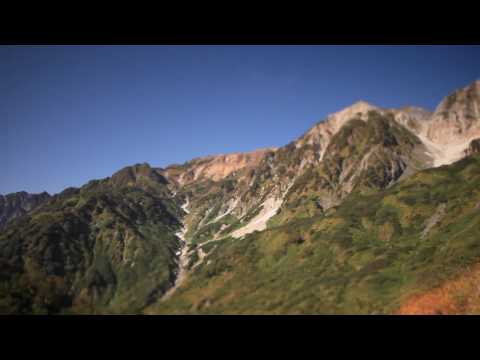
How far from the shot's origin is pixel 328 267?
15962cm

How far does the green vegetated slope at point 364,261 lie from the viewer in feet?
377

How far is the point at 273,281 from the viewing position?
166 m

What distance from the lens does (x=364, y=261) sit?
149 metres

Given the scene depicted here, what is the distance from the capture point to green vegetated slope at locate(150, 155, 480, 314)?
4520 inches

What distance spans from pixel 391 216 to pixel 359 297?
73.1 meters

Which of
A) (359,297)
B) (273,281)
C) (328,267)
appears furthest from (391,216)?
(359,297)
